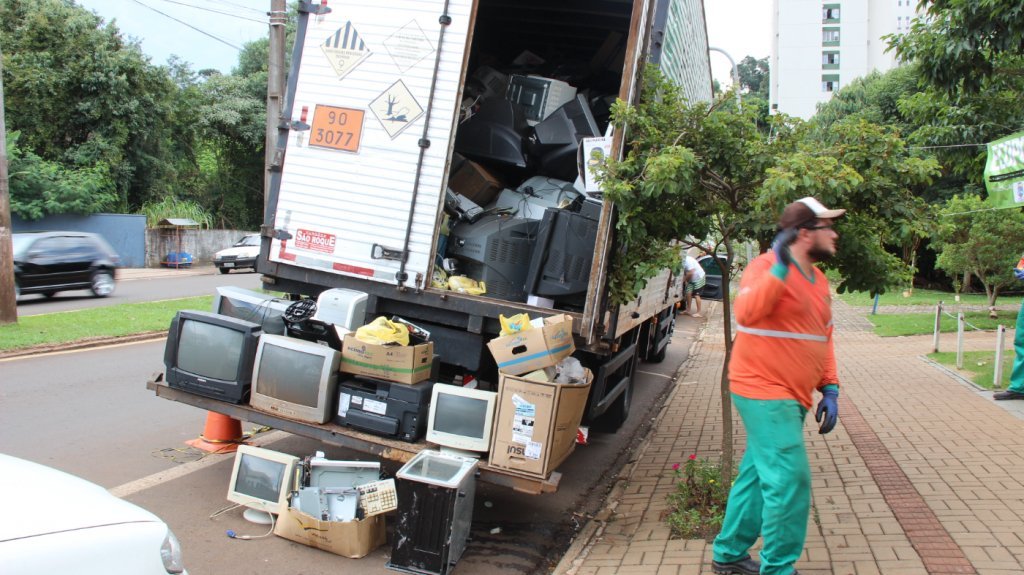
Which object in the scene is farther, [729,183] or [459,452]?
[729,183]

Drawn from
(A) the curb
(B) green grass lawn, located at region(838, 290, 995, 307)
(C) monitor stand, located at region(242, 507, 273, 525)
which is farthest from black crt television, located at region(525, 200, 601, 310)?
(B) green grass lawn, located at region(838, 290, 995, 307)

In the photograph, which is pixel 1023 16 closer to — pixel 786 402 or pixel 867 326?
pixel 786 402

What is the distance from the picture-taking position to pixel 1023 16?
7.14 m

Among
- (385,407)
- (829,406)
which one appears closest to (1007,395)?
(829,406)

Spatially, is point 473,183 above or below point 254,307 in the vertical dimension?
above

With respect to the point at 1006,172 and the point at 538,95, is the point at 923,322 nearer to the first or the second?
the point at 1006,172

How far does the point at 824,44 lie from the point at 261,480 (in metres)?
69.1

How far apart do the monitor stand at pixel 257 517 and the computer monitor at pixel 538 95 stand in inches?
183

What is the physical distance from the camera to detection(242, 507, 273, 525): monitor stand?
Answer: 484cm

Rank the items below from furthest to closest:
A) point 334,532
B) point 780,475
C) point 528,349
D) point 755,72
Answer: point 755,72
point 528,349
point 334,532
point 780,475

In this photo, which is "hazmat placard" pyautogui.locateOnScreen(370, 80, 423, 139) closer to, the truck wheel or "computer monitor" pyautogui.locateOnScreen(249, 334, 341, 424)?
→ "computer monitor" pyautogui.locateOnScreen(249, 334, 341, 424)

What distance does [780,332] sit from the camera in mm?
3590

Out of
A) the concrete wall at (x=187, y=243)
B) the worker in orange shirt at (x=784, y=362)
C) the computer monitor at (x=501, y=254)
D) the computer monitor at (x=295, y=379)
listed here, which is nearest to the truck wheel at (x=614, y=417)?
the computer monitor at (x=501, y=254)

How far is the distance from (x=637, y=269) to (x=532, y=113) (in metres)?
3.27
